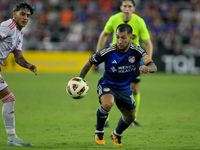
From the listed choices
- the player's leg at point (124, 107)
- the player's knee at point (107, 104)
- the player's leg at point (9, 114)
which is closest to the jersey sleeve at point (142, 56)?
the player's leg at point (124, 107)

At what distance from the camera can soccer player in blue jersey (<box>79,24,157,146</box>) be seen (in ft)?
19.7

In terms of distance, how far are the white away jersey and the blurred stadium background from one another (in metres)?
16.2

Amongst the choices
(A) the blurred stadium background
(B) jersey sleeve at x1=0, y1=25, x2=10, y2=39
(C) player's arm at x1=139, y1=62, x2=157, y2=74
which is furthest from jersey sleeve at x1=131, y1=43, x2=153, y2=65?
(A) the blurred stadium background

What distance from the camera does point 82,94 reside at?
237 inches

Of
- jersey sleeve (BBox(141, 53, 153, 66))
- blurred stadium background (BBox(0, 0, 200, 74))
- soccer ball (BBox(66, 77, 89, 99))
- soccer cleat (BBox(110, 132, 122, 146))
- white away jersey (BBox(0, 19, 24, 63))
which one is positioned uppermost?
white away jersey (BBox(0, 19, 24, 63))

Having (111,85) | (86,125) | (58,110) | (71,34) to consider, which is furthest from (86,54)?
(111,85)

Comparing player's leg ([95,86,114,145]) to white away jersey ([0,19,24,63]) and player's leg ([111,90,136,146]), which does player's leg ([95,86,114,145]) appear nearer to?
player's leg ([111,90,136,146])

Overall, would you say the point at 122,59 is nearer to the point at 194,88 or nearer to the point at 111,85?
the point at 111,85

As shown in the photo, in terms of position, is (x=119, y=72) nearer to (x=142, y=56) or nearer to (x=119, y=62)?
(x=119, y=62)

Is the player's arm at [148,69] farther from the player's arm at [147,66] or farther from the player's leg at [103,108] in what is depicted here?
the player's leg at [103,108]

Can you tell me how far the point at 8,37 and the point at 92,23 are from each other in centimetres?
1870

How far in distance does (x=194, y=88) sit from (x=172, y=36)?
7.15m

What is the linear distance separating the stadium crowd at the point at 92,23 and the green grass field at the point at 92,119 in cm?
705

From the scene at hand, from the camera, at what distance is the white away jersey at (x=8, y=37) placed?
5.80 meters
